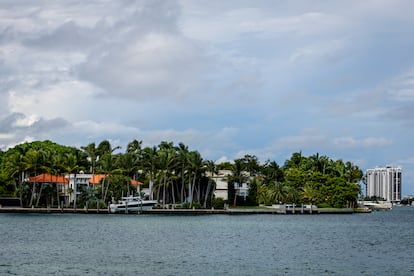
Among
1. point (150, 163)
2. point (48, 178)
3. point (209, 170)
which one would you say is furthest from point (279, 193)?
point (48, 178)

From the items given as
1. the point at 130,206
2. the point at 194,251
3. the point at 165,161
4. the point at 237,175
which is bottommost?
the point at 194,251

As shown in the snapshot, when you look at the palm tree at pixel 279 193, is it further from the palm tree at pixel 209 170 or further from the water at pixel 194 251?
the water at pixel 194 251

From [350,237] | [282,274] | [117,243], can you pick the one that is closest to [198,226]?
[350,237]

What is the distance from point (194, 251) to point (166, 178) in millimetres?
75676

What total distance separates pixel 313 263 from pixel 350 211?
346 feet

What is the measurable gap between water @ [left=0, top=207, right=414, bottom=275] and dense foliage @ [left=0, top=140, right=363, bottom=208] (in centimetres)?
4195

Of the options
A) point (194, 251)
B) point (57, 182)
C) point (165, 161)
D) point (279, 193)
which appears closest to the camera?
point (194, 251)

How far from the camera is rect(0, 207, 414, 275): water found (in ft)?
147

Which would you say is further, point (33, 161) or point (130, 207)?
point (33, 161)

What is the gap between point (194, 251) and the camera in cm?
5641

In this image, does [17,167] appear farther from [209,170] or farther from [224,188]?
[224,188]

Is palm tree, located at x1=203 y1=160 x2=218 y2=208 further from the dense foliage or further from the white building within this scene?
the white building

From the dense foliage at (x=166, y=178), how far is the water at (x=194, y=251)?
4195 cm

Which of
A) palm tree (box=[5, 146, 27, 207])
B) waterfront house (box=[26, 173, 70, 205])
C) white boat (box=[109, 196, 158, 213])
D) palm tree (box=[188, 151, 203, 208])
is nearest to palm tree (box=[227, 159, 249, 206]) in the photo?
palm tree (box=[188, 151, 203, 208])
